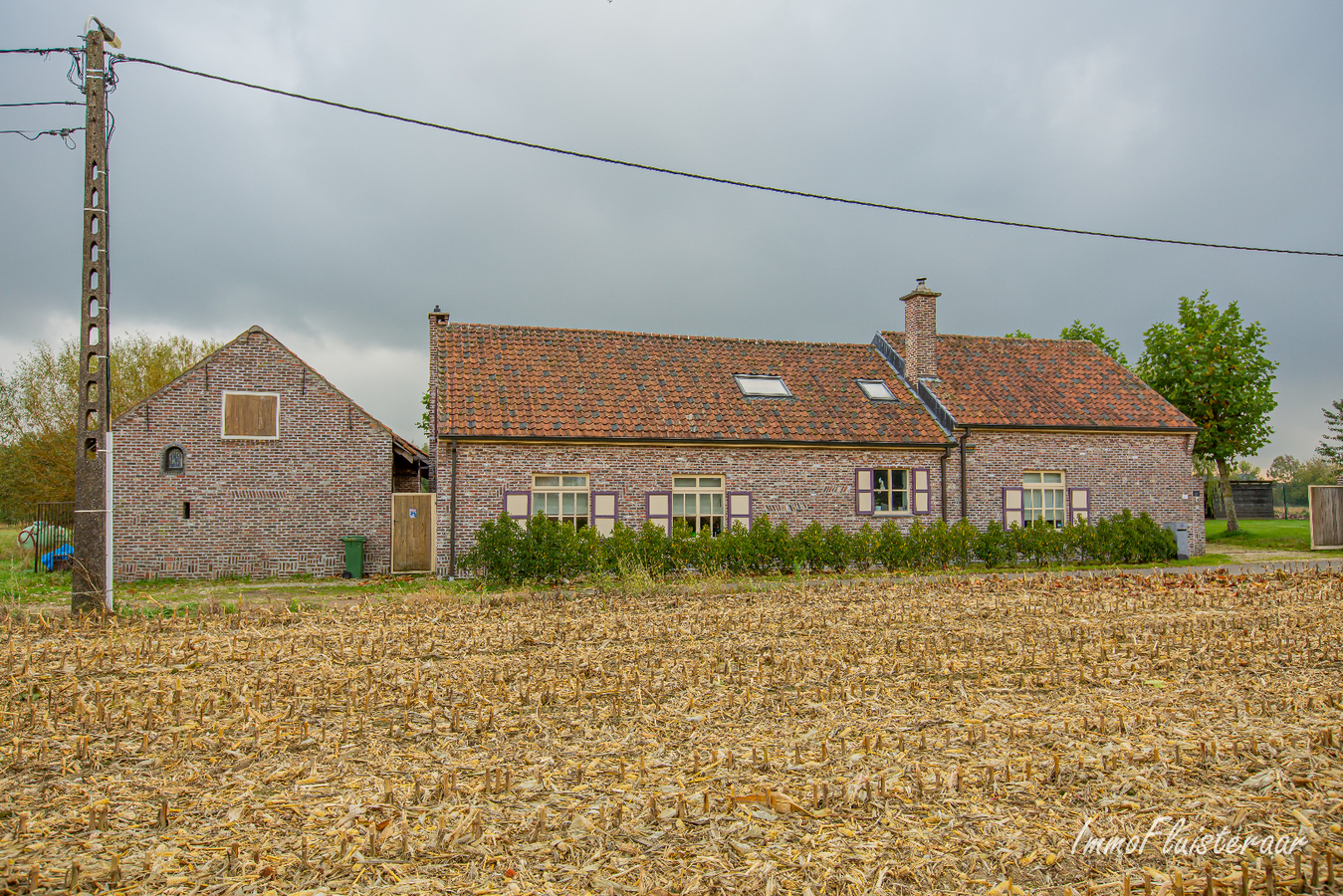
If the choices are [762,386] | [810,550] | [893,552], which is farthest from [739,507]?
[762,386]

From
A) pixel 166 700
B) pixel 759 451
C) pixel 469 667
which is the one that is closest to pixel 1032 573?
pixel 759 451

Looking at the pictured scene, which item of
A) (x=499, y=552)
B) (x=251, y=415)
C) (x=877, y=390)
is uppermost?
(x=877, y=390)

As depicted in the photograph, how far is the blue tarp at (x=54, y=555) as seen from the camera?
752 inches

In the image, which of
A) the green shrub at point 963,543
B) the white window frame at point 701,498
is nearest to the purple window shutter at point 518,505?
the white window frame at point 701,498

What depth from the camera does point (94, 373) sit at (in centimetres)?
1122

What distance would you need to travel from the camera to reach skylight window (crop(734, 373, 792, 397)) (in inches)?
821

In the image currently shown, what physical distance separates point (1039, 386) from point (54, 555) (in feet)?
83.8

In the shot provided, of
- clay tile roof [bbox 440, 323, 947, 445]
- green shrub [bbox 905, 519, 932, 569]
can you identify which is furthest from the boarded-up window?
green shrub [bbox 905, 519, 932, 569]

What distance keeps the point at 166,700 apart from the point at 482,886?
15.2 ft

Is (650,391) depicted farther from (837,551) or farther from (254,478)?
(254,478)

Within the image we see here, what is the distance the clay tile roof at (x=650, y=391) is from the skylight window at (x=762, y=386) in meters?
0.21

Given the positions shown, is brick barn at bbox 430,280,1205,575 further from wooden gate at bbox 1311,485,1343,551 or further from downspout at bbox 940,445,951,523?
wooden gate at bbox 1311,485,1343,551

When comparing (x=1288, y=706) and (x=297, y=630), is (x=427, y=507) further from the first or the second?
(x=1288, y=706)

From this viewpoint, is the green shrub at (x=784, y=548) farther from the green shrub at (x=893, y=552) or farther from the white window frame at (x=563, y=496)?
the white window frame at (x=563, y=496)
